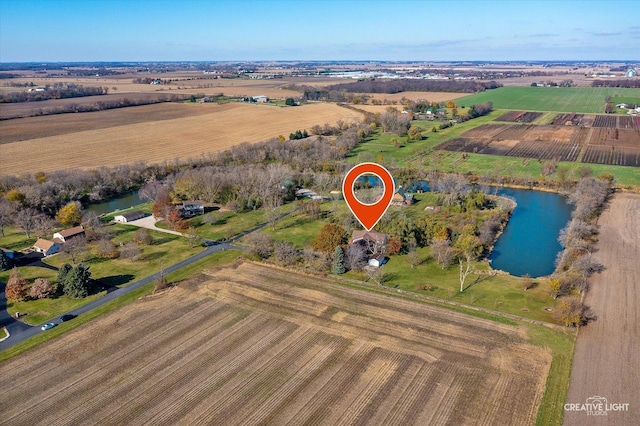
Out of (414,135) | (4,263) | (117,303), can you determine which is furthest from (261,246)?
(414,135)

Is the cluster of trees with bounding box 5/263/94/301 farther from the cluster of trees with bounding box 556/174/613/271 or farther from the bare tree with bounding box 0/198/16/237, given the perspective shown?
the cluster of trees with bounding box 556/174/613/271

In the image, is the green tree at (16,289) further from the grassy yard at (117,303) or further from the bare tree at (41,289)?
the grassy yard at (117,303)

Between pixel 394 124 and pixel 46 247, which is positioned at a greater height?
pixel 394 124

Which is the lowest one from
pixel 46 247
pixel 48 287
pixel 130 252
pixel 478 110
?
pixel 48 287

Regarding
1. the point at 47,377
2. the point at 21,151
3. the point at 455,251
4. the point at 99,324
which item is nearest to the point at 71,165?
the point at 21,151

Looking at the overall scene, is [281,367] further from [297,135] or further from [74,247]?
[297,135]

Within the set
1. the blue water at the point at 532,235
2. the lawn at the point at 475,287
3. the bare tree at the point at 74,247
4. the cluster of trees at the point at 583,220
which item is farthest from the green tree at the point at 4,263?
the cluster of trees at the point at 583,220
